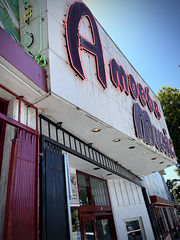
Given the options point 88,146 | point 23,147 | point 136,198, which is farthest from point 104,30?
point 136,198

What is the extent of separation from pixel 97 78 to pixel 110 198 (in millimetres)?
6007

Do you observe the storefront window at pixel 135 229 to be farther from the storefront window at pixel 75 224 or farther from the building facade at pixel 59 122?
the storefront window at pixel 75 224

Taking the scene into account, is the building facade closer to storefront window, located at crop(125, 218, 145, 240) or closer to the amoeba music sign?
the amoeba music sign

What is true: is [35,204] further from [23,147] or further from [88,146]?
[88,146]

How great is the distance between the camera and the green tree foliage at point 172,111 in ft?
46.1

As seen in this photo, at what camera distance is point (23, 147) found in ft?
10.2

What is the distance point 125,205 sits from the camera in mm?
9328

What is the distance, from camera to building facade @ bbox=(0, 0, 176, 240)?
292cm

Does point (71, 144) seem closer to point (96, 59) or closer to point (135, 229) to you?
point (96, 59)

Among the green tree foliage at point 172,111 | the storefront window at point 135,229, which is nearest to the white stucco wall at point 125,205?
the storefront window at point 135,229

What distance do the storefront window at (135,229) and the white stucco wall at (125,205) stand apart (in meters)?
0.20

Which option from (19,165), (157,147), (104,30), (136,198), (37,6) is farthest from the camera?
(136,198)

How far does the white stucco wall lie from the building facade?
0.21 meters

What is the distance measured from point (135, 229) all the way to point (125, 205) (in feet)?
4.34
